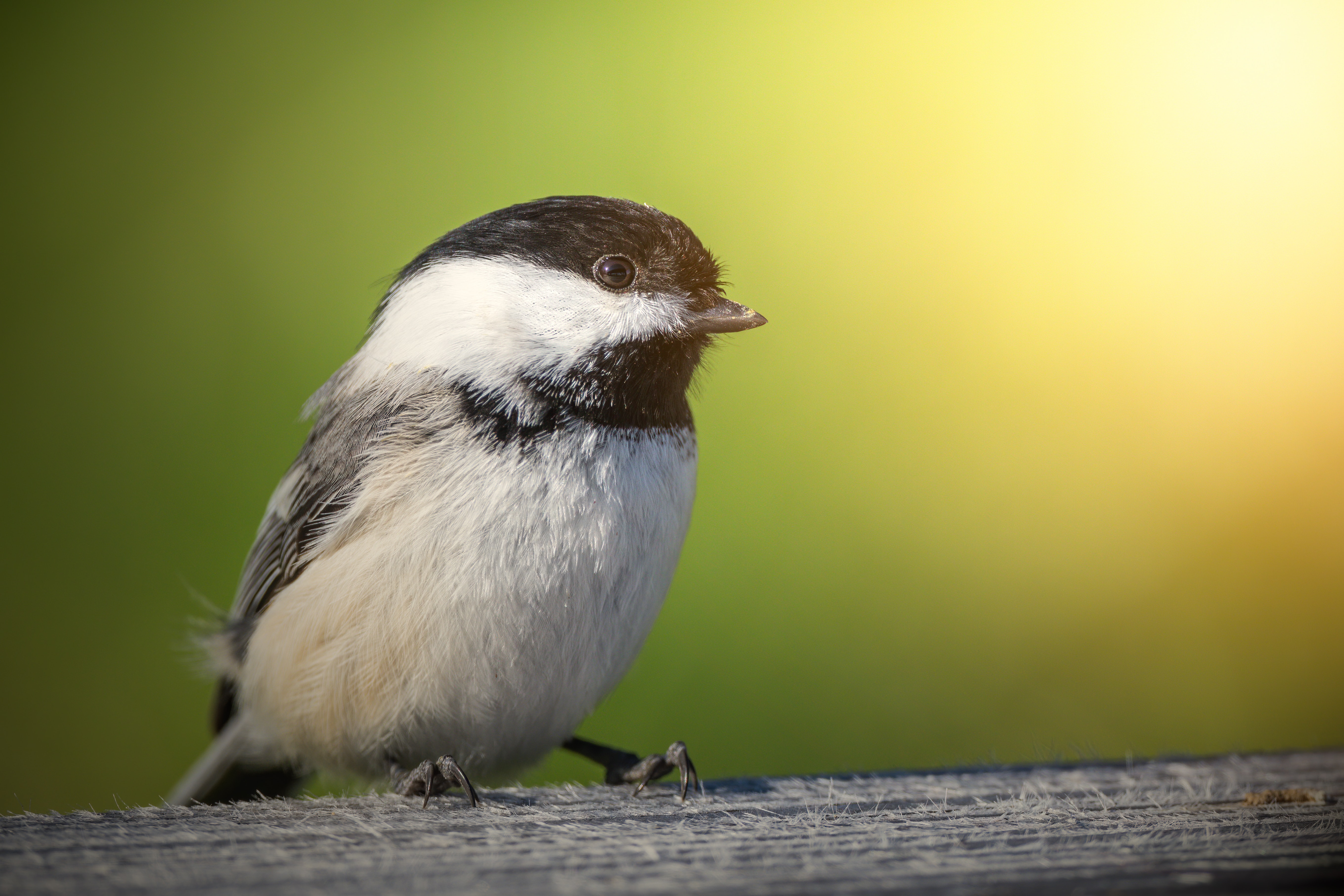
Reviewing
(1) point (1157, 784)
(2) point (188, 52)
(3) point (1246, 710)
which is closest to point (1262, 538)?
(3) point (1246, 710)

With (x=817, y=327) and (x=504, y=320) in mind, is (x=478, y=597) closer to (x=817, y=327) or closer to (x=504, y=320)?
(x=504, y=320)

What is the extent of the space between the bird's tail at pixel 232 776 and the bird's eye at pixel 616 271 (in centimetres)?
92

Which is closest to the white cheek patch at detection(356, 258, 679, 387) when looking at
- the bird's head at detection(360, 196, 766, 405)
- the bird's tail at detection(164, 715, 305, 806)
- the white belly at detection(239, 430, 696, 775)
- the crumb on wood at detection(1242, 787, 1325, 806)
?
the bird's head at detection(360, 196, 766, 405)

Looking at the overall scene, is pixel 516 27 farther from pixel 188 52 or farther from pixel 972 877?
pixel 972 877

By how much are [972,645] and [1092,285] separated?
1.02 m

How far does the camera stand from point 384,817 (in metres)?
1.00

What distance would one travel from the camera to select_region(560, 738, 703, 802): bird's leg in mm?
1190

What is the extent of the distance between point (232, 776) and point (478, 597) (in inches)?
31.8

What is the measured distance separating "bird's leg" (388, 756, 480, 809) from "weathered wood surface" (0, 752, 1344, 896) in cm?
2

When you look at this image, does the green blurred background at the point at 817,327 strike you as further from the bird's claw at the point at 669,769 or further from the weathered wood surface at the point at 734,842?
the weathered wood surface at the point at 734,842

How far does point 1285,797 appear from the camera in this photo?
1084 mm

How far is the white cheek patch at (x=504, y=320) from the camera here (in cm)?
124

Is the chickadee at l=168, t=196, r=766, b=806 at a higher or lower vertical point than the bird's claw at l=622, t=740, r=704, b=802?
higher

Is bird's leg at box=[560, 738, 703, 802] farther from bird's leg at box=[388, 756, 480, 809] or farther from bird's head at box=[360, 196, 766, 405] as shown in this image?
bird's head at box=[360, 196, 766, 405]
